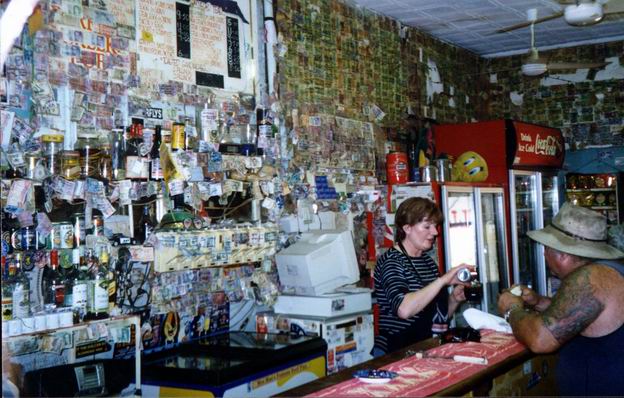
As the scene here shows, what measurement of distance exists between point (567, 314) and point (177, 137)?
8.41ft

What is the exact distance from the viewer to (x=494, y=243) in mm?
6867

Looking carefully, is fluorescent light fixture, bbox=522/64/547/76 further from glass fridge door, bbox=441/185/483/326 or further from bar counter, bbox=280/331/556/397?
bar counter, bbox=280/331/556/397

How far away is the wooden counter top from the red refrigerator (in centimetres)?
322

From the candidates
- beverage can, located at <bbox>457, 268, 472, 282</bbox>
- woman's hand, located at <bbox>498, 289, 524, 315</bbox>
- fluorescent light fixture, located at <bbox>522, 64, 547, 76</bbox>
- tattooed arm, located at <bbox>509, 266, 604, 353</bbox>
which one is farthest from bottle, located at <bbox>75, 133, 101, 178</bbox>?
fluorescent light fixture, located at <bbox>522, 64, 547, 76</bbox>

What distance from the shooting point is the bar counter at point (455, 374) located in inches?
113

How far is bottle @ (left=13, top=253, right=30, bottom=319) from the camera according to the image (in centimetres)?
347

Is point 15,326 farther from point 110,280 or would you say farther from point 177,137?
point 177,137

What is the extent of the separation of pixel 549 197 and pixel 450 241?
2407 millimetres

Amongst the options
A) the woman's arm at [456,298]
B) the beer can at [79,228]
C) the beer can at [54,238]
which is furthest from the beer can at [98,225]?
the woman's arm at [456,298]

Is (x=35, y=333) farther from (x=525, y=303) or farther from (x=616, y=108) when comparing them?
(x=616, y=108)

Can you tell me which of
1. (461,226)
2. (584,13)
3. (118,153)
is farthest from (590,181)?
(118,153)

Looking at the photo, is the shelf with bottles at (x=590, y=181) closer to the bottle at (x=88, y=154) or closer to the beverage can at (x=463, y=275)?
the beverage can at (x=463, y=275)

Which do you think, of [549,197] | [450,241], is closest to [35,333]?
[450,241]

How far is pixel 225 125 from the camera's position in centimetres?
482
